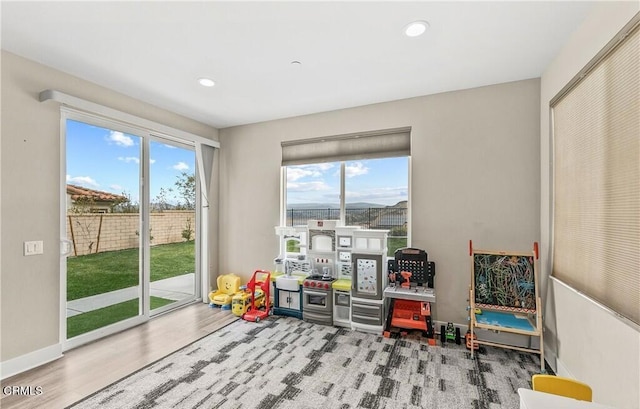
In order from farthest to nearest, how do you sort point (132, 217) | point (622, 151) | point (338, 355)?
point (132, 217) < point (338, 355) < point (622, 151)

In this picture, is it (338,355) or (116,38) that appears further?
(338,355)

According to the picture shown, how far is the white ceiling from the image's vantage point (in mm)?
1834

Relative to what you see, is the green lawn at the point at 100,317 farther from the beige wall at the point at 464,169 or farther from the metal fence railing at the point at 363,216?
the beige wall at the point at 464,169

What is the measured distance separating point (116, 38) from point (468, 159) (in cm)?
352

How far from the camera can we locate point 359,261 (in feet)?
10.6

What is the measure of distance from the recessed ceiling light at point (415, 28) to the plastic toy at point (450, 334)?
286 cm

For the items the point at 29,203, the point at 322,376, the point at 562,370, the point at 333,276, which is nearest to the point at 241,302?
the point at 333,276

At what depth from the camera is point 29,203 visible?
2.43 meters

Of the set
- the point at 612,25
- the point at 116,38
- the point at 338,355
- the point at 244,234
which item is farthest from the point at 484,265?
the point at 116,38

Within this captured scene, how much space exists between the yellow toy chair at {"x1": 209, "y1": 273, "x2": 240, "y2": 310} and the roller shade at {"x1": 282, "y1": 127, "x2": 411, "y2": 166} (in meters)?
1.93

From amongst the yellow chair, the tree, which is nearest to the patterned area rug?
the yellow chair

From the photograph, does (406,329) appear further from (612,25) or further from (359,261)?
(612,25)

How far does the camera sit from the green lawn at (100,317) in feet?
9.30

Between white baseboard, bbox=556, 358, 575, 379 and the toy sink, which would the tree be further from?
white baseboard, bbox=556, 358, 575, 379
